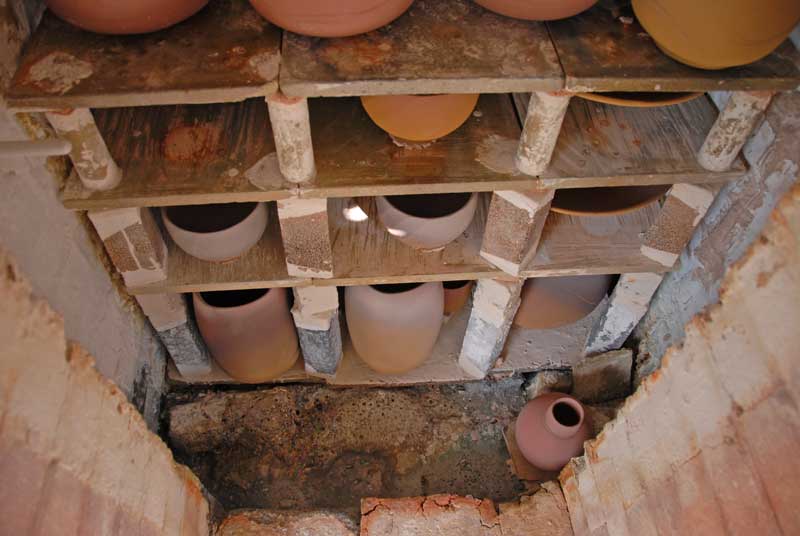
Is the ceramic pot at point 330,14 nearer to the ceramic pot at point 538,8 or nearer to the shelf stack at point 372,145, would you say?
the shelf stack at point 372,145

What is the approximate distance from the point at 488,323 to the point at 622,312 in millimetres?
513

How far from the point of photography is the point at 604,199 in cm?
209

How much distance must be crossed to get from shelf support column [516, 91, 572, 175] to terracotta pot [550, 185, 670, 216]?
278mm

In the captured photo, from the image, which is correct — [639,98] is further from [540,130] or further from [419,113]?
[419,113]

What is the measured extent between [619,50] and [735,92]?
13.2 inches

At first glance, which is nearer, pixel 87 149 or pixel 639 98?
pixel 87 149

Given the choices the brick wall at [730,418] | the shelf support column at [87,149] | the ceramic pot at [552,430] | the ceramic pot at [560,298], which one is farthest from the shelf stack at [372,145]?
the brick wall at [730,418]

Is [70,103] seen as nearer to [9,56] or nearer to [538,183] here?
[9,56]

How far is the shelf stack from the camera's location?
4.88 ft

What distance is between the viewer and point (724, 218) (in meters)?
1.96

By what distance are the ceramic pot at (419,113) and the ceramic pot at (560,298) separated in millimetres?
874

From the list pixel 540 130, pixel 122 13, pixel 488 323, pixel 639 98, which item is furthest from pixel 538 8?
pixel 488 323

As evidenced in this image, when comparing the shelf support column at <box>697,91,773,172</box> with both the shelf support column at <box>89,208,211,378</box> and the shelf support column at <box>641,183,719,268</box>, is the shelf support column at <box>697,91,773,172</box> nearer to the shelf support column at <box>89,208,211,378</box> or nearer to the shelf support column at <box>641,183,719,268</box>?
the shelf support column at <box>641,183,719,268</box>

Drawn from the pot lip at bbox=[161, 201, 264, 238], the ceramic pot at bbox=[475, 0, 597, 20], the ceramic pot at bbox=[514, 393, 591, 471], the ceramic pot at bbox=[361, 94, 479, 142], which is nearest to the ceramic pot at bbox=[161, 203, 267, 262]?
the pot lip at bbox=[161, 201, 264, 238]
